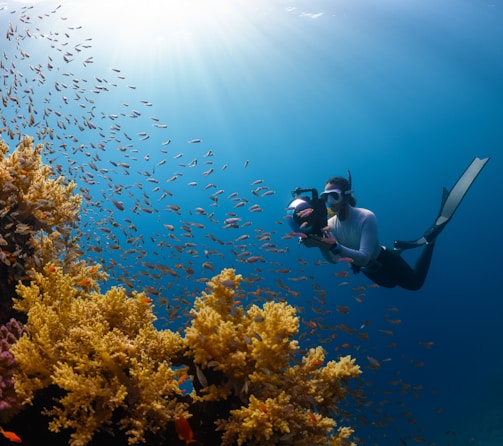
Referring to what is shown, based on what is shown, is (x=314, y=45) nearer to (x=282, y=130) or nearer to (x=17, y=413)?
(x=282, y=130)

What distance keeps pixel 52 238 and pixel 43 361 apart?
1.95 m

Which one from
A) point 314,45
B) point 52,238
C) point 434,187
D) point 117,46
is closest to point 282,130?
point 314,45

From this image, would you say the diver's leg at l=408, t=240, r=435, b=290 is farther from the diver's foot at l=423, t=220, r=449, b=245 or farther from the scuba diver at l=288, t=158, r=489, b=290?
the diver's foot at l=423, t=220, r=449, b=245

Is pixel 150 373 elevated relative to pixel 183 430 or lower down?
elevated

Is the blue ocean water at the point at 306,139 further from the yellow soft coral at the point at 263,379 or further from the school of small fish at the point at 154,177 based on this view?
the yellow soft coral at the point at 263,379

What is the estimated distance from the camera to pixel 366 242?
8219mm

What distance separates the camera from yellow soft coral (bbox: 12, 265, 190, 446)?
266 cm

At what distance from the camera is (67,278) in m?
3.75

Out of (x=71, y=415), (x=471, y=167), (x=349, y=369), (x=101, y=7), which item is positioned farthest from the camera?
(x=101, y=7)

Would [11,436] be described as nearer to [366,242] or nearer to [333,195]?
[333,195]

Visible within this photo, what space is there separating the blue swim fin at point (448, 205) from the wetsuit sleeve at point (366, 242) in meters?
3.22

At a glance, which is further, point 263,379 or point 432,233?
point 432,233

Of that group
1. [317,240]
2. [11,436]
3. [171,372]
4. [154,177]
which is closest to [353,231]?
[317,240]

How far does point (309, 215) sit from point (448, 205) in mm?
7025
